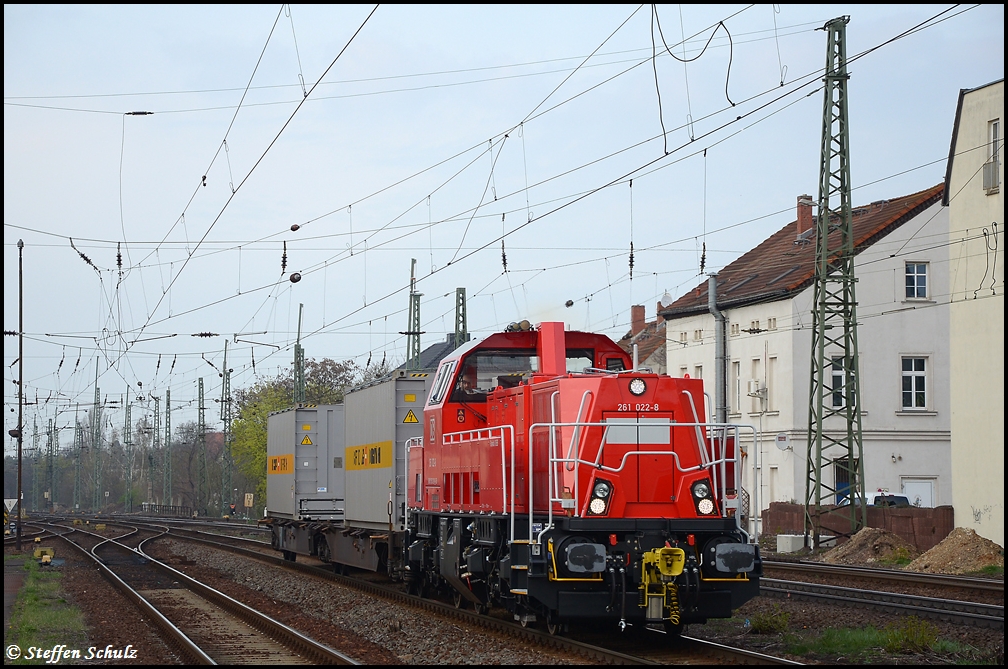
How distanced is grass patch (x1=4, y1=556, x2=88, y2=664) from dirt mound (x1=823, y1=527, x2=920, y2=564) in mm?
15886

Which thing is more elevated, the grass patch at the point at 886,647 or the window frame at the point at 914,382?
the window frame at the point at 914,382

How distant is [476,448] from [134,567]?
1571cm

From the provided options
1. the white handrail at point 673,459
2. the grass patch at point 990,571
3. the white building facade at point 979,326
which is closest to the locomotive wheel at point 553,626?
the white handrail at point 673,459

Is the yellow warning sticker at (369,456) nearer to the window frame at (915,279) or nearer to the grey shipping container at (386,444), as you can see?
the grey shipping container at (386,444)

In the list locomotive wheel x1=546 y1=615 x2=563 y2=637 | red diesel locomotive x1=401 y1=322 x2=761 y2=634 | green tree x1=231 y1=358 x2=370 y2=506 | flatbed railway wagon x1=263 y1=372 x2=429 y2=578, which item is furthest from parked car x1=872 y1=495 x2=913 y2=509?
green tree x1=231 y1=358 x2=370 y2=506

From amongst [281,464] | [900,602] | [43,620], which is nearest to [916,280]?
[281,464]

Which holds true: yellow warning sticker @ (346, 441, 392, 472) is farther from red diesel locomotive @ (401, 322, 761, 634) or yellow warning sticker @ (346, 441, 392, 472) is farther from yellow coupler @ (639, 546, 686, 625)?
yellow coupler @ (639, 546, 686, 625)

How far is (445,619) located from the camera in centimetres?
1432

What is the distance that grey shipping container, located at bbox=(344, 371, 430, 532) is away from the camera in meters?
18.4

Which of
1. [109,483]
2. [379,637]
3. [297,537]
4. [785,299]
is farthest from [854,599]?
[109,483]

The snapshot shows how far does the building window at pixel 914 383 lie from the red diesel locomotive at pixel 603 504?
2860 centimetres

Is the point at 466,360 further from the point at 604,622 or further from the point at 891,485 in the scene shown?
the point at 891,485

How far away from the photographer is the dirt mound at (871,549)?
23391 mm

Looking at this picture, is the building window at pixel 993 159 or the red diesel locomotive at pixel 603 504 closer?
the red diesel locomotive at pixel 603 504
